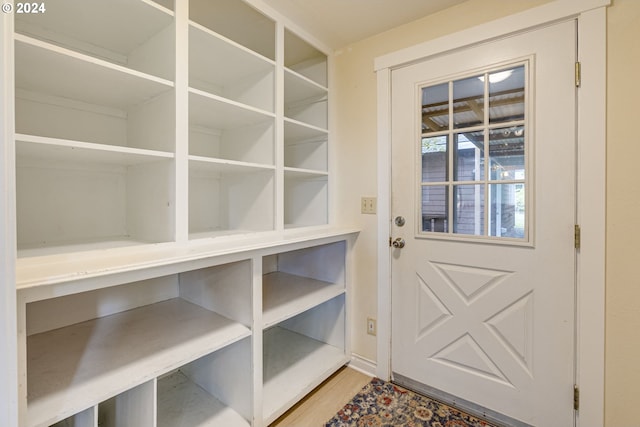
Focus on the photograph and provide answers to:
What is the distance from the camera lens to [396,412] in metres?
1.60

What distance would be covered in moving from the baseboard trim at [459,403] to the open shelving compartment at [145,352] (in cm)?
100

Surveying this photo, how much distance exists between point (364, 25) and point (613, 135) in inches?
55.3

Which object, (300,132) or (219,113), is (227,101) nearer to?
(219,113)

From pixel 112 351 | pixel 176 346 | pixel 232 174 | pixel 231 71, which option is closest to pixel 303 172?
pixel 232 174

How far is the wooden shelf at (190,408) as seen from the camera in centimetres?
136

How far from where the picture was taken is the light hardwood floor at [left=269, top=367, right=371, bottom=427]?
154cm

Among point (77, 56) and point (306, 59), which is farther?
point (306, 59)

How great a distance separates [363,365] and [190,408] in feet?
3.58

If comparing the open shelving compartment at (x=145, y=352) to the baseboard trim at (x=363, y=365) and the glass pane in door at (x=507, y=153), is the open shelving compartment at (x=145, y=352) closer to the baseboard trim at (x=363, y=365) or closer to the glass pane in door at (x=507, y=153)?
the baseboard trim at (x=363, y=365)

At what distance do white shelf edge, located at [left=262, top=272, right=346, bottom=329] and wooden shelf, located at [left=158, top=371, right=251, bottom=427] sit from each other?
0.46 meters

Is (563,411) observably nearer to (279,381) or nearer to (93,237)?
(279,381)

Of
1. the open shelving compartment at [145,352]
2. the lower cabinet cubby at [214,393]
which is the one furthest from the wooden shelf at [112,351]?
the lower cabinet cubby at [214,393]

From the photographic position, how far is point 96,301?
55.1 inches

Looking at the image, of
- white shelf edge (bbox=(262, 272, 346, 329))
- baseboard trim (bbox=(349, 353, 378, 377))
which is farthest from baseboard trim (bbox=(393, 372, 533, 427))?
white shelf edge (bbox=(262, 272, 346, 329))
